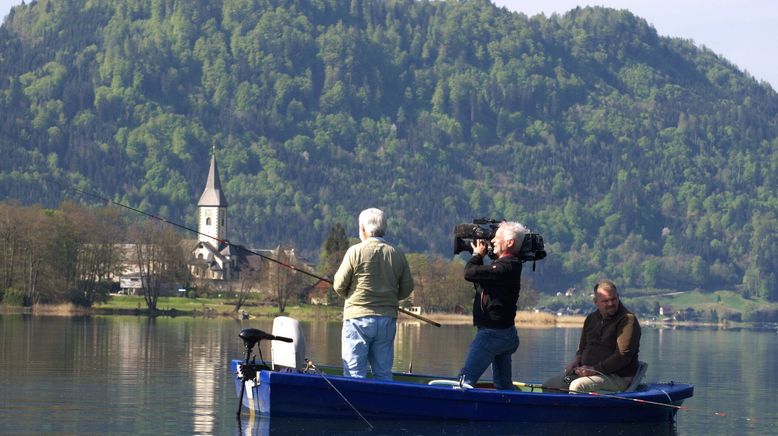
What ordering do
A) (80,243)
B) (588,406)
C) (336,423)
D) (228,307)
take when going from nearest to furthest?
(336,423)
(588,406)
(80,243)
(228,307)

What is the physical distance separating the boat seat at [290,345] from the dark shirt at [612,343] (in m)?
4.61

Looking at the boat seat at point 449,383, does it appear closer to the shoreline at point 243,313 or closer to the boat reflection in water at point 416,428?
the boat reflection in water at point 416,428

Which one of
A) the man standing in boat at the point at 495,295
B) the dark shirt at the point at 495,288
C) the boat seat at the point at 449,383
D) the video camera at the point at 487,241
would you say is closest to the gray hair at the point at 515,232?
the man standing in boat at the point at 495,295

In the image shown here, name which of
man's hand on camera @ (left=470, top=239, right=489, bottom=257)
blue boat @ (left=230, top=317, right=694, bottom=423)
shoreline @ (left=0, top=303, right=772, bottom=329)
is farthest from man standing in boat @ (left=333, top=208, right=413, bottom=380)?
shoreline @ (left=0, top=303, right=772, bottom=329)

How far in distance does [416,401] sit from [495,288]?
1957 mm

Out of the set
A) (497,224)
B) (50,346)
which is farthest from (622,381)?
(50,346)

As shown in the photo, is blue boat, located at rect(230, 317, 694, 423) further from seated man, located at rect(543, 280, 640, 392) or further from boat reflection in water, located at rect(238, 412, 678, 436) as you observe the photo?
seated man, located at rect(543, 280, 640, 392)

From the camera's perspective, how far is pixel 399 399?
23.6m

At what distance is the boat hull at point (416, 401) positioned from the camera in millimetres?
23297

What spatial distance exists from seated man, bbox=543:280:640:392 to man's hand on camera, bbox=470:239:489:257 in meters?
2.38

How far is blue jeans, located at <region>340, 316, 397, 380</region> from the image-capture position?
23.5m

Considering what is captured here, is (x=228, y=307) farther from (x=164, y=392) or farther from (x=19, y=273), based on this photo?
(x=164, y=392)

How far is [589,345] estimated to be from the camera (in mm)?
25891

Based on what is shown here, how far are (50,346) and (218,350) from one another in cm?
521
